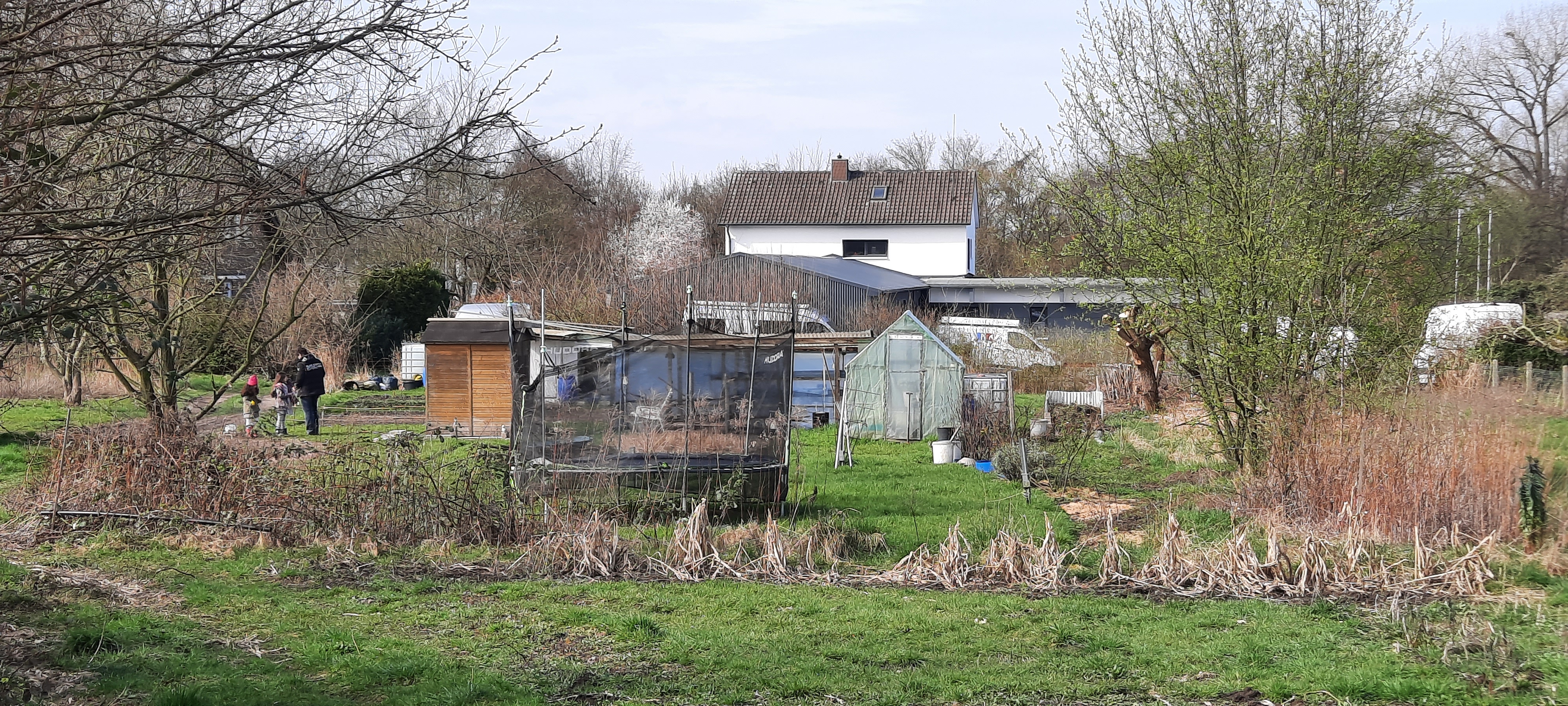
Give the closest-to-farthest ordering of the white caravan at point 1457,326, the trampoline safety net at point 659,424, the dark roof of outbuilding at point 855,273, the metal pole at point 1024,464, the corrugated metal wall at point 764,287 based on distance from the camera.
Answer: the trampoline safety net at point 659,424, the white caravan at point 1457,326, the metal pole at point 1024,464, the corrugated metal wall at point 764,287, the dark roof of outbuilding at point 855,273

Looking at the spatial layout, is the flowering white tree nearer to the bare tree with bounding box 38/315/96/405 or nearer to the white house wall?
the white house wall

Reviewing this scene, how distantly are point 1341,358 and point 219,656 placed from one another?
457 inches

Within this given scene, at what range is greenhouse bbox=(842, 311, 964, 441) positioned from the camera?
827 inches

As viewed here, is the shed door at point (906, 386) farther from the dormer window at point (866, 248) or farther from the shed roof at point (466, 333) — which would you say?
the dormer window at point (866, 248)

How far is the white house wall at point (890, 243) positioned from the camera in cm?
4569

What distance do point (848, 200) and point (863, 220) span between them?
50.4 inches

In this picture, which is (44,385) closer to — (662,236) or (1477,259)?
(662,236)

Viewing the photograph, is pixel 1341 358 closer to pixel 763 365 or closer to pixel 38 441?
pixel 763 365

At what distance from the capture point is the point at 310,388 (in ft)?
66.0

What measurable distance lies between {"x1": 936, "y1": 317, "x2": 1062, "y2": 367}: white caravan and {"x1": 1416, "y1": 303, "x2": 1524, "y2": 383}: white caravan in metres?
9.33

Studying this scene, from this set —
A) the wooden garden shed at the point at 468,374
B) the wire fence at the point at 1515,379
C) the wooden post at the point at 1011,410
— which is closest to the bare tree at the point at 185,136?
the wire fence at the point at 1515,379

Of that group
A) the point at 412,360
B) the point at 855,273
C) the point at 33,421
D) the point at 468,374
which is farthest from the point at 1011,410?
the point at 412,360

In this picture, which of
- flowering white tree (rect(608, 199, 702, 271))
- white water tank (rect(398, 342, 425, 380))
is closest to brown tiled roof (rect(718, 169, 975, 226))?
flowering white tree (rect(608, 199, 702, 271))

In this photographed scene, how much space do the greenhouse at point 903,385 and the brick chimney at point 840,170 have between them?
27.1 metres
